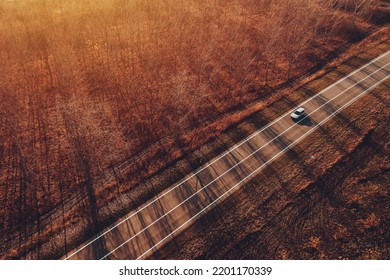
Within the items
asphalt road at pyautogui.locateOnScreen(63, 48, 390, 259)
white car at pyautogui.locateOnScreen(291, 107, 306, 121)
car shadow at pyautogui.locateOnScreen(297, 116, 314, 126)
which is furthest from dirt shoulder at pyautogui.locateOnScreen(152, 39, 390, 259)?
white car at pyautogui.locateOnScreen(291, 107, 306, 121)

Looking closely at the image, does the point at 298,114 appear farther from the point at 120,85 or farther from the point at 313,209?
the point at 120,85

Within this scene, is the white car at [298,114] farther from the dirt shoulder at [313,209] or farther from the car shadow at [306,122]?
the dirt shoulder at [313,209]

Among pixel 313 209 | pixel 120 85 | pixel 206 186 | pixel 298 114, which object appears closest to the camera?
pixel 313 209

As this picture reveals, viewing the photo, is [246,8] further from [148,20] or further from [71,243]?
[71,243]

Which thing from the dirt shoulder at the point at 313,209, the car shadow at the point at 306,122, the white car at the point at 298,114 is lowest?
the dirt shoulder at the point at 313,209

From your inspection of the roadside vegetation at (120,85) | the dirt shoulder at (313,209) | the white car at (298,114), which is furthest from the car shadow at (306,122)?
the roadside vegetation at (120,85)

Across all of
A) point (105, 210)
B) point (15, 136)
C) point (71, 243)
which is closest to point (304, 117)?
point (105, 210)

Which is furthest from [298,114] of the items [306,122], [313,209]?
[313,209]
